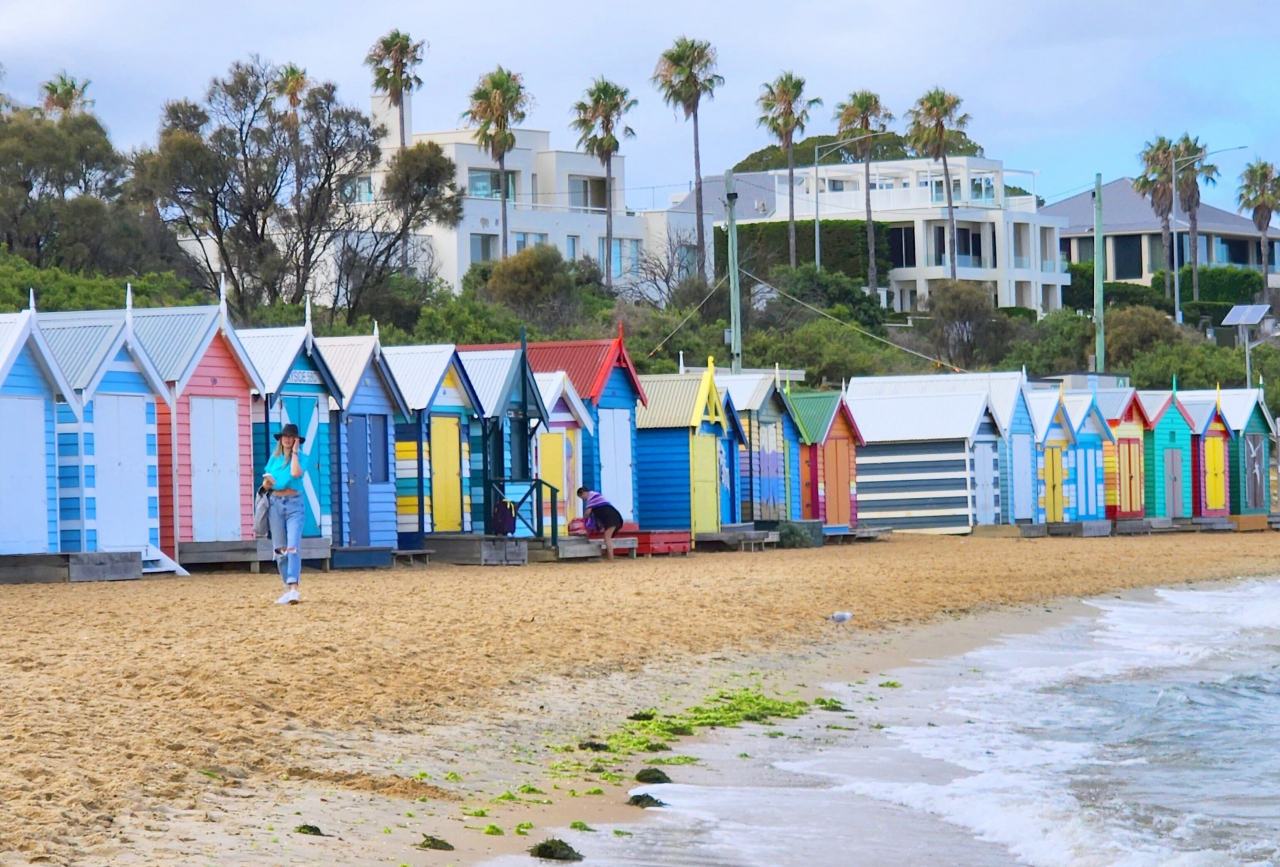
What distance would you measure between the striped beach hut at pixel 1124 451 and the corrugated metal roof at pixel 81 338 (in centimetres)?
2695

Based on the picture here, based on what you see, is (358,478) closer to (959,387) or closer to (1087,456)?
(959,387)

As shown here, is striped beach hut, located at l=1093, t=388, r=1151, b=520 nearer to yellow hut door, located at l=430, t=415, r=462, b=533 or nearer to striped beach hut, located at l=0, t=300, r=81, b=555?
yellow hut door, located at l=430, t=415, r=462, b=533

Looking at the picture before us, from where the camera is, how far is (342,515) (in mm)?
24562

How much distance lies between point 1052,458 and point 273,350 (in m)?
22.6

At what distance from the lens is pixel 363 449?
2506cm

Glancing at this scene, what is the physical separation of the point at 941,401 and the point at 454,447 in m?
14.3

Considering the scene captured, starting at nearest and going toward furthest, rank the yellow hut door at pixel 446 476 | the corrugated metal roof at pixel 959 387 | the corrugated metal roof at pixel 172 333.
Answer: the corrugated metal roof at pixel 172 333 < the yellow hut door at pixel 446 476 < the corrugated metal roof at pixel 959 387

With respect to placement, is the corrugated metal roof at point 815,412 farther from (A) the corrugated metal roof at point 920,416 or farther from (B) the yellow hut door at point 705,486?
(B) the yellow hut door at point 705,486

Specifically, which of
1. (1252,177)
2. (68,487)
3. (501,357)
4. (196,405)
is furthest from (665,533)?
(1252,177)

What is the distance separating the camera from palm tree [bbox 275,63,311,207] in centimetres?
4503

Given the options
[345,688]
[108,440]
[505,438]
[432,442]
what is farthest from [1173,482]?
[345,688]

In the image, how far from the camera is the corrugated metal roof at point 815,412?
115 feet

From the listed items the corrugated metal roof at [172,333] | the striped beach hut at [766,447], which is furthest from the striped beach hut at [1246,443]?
the corrugated metal roof at [172,333]

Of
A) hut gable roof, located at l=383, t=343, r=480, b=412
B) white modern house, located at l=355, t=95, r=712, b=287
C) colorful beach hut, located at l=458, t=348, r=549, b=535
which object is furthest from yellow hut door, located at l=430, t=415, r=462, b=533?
white modern house, located at l=355, t=95, r=712, b=287
